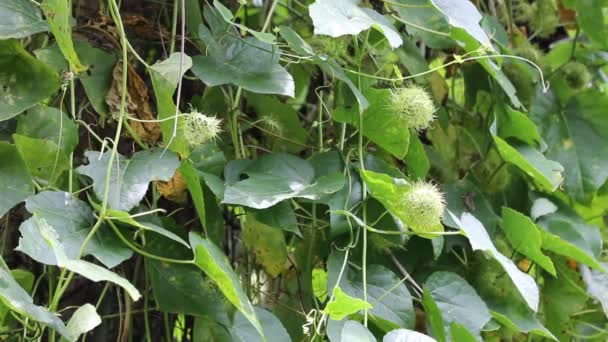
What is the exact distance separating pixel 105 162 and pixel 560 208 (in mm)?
613

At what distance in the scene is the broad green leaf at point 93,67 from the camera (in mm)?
734

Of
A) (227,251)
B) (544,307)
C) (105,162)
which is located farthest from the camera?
(544,307)

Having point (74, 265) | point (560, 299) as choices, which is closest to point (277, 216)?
point (74, 265)

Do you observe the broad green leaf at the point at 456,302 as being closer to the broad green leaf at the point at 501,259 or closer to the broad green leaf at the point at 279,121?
the broad green leaf at the point at 501,259

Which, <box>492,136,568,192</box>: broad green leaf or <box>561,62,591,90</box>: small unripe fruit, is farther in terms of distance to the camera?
<box>561,62,591,90</box>: small unripe fruit

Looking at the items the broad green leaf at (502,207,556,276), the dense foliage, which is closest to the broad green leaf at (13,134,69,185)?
the dense foliage

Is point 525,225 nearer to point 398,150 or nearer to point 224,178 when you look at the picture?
point 398,150

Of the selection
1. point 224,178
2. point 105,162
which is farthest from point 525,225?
point 105,162

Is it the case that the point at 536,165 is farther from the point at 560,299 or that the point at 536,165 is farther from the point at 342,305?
the point at 342,305

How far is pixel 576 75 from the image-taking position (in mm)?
1098

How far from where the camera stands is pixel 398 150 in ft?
2.64

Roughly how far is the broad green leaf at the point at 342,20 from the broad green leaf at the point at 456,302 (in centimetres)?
26

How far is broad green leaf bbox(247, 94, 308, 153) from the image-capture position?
2.93 ft

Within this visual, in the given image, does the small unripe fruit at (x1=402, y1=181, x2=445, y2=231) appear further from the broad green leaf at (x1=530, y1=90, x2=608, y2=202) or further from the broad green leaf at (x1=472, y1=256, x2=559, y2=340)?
the broad green leaf at (x1=530, y1=90, x2=608, y2=202)
